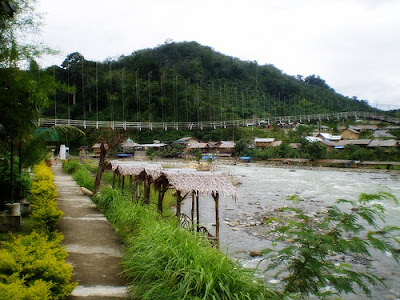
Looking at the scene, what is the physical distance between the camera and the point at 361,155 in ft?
91.2

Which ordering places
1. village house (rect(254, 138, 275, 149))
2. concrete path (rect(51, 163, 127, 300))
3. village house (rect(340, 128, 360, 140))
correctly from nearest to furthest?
concrete path (rect(51, 163, 127, 300)) < village house (rect(254, 138, 275, 149)) < village house (rect(340, 128, 360, 140))

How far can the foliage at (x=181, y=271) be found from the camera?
2.97m

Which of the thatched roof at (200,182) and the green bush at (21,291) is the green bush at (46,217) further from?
the green bush at (21,291)

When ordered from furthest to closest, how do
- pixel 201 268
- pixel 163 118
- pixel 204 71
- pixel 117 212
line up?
pixel 204 71
pixel 163 118
pixel 117 212
pixel 201 268

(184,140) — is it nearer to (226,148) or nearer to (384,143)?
(226,148)

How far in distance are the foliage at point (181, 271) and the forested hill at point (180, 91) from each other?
24309mm

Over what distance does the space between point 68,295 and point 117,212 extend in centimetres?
313

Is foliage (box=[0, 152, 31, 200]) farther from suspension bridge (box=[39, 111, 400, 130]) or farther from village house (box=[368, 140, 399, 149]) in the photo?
village house (box=[368, 140, 399, 149])

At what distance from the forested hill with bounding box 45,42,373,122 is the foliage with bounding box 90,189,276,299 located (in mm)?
24309

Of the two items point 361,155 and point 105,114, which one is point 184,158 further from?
point 361,155

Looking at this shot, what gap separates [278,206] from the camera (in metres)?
12.2

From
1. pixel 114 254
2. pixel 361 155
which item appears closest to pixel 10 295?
pixel 114 254

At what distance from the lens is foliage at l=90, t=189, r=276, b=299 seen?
2.97m

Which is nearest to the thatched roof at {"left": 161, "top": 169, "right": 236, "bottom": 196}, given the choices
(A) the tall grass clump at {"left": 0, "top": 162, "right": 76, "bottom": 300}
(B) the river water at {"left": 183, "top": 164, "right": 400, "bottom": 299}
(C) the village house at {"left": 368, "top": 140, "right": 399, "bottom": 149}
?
(B) the river water at {"left": 183, "top": 164, "right": 400, "bottom": 299}
